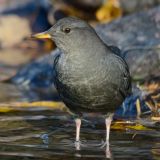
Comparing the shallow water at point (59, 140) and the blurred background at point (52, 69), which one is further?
the blurred background at point (52, 69)

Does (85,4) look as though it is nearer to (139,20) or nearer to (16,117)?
(139,20)

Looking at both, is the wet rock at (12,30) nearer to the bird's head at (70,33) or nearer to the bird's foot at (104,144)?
the bird's head at (70,33)

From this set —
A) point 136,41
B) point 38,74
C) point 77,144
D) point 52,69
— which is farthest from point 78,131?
point 38,74

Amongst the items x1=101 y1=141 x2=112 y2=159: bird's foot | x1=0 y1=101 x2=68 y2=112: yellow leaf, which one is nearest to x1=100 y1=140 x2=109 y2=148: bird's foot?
x1=101 y1=141 x2=112 y2=159: bird's foot

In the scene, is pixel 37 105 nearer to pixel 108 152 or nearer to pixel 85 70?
pixel 85 70

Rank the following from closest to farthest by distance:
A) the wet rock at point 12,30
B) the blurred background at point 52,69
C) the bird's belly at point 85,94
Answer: the bird's belly at point 85,94, the blurred background at point 52,69, the wet rock at point 12,30

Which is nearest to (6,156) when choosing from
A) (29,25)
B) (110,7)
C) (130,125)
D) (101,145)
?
(101,145)

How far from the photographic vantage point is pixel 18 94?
32.7 ft

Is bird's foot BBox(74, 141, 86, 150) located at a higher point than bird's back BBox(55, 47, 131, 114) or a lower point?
lower

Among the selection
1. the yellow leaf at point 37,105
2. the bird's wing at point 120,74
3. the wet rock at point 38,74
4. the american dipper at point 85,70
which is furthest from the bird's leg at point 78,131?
the wet rock at point 38,74

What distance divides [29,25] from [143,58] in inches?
187

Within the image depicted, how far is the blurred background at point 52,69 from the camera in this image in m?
6.77

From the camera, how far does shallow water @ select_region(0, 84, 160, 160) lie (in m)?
5.91

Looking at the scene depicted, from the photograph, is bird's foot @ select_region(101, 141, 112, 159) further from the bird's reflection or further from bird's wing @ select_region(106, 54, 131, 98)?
bird's wing @ select_region(106, 54, 131, 98)
